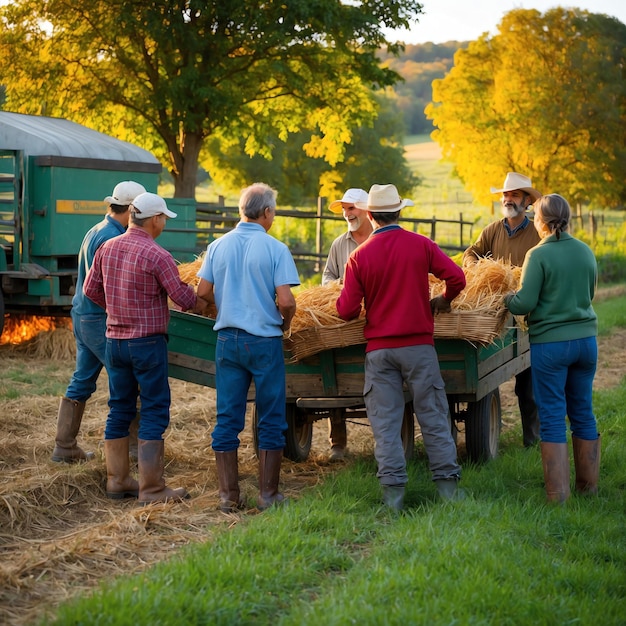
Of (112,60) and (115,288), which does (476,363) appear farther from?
(112,60)

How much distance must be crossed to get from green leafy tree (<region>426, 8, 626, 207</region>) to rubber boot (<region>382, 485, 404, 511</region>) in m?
23.1

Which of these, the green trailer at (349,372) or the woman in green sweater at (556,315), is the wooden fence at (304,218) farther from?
the woman in green sweater at (556,315)

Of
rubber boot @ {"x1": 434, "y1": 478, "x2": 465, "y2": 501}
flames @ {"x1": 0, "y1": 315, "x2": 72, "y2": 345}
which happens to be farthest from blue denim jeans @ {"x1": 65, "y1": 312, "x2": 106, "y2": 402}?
flames @ {"x1": 0, "y1": 315, "x2": 72, "y2": 345}

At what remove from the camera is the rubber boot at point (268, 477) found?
5.65 m

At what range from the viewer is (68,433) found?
273 inches

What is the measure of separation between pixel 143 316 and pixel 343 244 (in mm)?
2028

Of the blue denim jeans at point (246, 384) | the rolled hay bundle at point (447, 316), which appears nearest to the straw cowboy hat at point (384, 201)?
the rolled hay bundle at point (447, 316)

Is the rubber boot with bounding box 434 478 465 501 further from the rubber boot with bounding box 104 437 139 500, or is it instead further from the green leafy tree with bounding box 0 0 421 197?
the green leafy tree with bounding box 0 0 421 197

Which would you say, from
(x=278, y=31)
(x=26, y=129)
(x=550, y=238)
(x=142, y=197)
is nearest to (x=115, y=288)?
(x=142, y=197)

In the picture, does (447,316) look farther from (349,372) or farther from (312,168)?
(312,168)

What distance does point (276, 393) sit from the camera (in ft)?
18.4

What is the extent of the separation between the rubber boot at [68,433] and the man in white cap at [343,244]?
189 centimetres

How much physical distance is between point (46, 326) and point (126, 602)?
965cm

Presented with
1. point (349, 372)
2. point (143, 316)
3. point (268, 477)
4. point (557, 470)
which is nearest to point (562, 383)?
point (557, 470)
